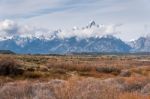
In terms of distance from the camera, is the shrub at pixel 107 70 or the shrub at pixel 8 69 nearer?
the shrub at pixel 8 69

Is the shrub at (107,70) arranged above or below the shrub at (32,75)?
below

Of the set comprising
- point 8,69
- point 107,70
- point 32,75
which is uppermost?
point 8,69

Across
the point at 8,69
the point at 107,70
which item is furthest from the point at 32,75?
the point at 107,70

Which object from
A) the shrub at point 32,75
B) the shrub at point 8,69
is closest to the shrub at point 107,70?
the shrub at point 32,75

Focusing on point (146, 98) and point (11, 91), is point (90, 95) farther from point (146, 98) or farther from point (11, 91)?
point (11, 91)

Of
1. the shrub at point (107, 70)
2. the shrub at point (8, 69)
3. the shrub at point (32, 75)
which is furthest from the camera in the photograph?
the shrub at point (107, 70)

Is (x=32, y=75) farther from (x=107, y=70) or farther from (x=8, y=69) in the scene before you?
(x=107, y=70)

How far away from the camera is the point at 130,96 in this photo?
15.0 meters

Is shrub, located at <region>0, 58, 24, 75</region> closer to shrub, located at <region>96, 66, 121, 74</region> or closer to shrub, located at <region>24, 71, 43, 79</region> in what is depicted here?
shrub, located at <region>24, 71, 43, 79</region>

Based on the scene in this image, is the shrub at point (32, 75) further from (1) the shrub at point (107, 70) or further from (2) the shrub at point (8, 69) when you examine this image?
(1) the shrub at point (107, 70)

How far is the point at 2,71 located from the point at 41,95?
27591 millimetres

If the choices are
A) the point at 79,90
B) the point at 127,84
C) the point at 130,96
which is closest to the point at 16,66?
the point at 127,84

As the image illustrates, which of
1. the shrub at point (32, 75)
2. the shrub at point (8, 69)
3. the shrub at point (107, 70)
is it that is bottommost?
the shrub at point (107, 70)

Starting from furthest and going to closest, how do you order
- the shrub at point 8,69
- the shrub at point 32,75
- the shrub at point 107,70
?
1. the shrub at point 107,70
2. the shrub at point 8,69
3. the shrub at point 32,75
